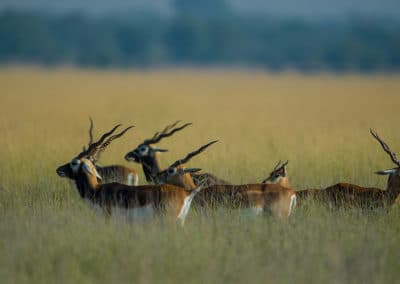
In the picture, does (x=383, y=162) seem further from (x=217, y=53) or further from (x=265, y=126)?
(x=217, y=53)

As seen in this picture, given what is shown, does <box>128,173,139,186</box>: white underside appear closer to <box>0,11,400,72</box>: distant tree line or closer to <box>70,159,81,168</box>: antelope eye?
<box>70,159,81,168</box>: antelope eye

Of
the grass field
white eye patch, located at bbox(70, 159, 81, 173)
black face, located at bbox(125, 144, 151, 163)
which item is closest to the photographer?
the grass field

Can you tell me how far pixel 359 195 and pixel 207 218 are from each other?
153 cm

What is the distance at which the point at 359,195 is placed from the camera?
7.76 metres

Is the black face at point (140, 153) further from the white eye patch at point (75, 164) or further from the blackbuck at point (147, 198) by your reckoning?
the blackbuck at point (147, 198)

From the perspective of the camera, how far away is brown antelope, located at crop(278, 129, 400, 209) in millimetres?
7691

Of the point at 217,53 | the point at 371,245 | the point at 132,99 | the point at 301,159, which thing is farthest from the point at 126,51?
the point at 371,245

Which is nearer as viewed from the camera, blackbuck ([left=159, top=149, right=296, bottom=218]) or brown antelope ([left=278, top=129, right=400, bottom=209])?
blackbuck ([left=159, top=149, right=296, bottom=218])

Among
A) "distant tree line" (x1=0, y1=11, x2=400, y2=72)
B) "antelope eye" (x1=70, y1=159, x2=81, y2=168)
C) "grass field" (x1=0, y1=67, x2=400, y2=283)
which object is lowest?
"grass field" (x1=0, y1=67, x2=400, y2=283)

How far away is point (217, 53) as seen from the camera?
82000mm

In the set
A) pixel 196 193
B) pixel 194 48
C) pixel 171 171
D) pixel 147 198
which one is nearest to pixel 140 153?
pixel 171 171

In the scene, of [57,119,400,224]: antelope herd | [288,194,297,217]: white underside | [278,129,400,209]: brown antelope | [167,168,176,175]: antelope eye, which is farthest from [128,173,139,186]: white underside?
[288,194,297,217]: white underside

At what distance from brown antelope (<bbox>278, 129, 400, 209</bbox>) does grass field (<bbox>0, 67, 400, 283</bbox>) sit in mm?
132

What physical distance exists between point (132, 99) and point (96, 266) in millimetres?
18658
